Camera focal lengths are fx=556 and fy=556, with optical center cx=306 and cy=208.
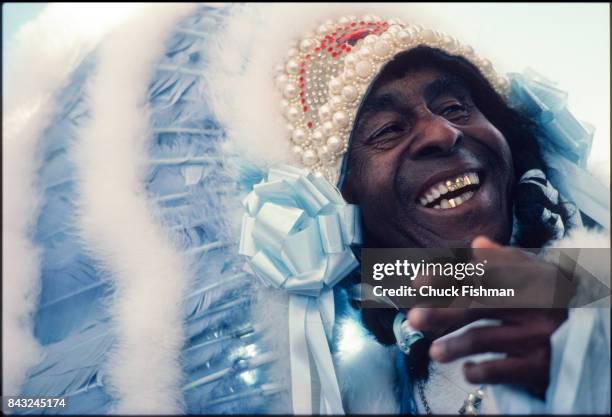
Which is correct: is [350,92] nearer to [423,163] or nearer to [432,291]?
[423,163]

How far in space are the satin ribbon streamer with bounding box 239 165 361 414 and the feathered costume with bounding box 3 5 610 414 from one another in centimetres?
4

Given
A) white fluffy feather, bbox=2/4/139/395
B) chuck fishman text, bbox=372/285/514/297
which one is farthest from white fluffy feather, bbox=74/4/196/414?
chuck fishman text, bbox=372/285/514/297

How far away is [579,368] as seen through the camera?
0.78 meters

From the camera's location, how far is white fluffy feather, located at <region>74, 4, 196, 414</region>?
111 centimetres

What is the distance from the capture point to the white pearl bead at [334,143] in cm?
120

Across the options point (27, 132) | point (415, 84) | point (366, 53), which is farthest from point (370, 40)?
point (27, 132)

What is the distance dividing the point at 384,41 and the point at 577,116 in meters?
0.54

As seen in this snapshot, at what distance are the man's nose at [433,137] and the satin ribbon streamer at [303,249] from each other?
0.20m

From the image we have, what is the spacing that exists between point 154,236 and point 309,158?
1.26 feet

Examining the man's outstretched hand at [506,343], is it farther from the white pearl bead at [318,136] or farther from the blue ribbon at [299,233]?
the white pearl bead at [318,136]

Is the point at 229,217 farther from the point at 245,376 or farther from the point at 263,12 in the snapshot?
the point at 263,12

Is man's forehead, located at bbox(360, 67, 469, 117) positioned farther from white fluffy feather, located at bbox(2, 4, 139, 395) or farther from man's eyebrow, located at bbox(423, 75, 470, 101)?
white fluffy feather, located at bbox(2, 4, 139, 395)

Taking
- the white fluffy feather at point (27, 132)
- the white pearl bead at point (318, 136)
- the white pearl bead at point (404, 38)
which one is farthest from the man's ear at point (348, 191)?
the white fluffy feather at point (27, 132)

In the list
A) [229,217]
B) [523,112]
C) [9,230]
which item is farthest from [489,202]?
[9,230]
